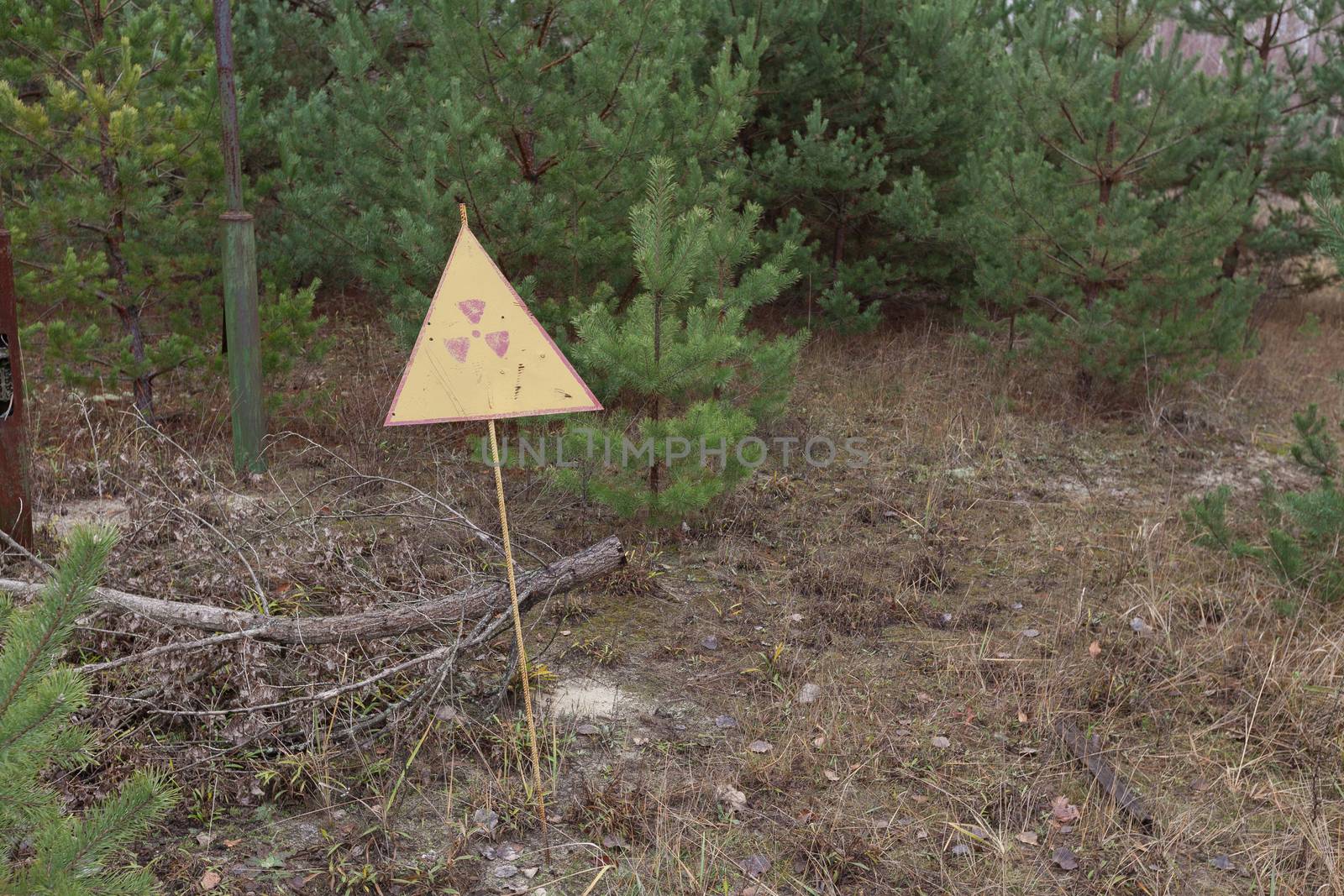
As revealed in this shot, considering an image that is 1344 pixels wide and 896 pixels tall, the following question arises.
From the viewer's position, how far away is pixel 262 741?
376 cm

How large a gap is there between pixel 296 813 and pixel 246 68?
270 inches

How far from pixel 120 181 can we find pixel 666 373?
327 centimetres

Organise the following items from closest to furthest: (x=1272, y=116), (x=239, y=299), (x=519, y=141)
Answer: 1. (x=239, y=299)
2. (x=519, y=141)
3. (x=1272, y=116)

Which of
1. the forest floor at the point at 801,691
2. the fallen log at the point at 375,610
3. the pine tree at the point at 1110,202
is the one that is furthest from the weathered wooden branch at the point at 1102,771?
the pine tree at the point at 1110,202

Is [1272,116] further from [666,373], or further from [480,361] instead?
[480,361]

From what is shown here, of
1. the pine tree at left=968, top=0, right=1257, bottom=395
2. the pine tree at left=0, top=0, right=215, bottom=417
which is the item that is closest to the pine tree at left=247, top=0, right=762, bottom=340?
the pine tree at left=0, top=0, right=215, bottom=417

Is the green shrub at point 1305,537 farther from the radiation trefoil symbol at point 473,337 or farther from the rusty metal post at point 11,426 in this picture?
the rusty metal post at point 11,426

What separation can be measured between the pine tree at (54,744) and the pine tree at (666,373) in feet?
11.4

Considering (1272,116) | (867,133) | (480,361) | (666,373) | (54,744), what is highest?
(1272,116)

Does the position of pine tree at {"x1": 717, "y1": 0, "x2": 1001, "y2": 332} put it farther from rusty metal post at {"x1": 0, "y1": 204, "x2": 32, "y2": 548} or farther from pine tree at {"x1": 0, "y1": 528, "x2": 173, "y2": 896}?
pine tree at {"x1": 0, "y1": 528, "x2": 173, "y2": 896}

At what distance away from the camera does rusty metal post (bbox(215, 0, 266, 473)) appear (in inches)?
223

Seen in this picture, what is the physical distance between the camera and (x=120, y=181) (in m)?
6.18

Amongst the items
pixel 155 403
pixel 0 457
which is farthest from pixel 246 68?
pixel 0 457

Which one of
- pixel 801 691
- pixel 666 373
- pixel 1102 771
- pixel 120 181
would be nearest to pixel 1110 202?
pixel 666 373
